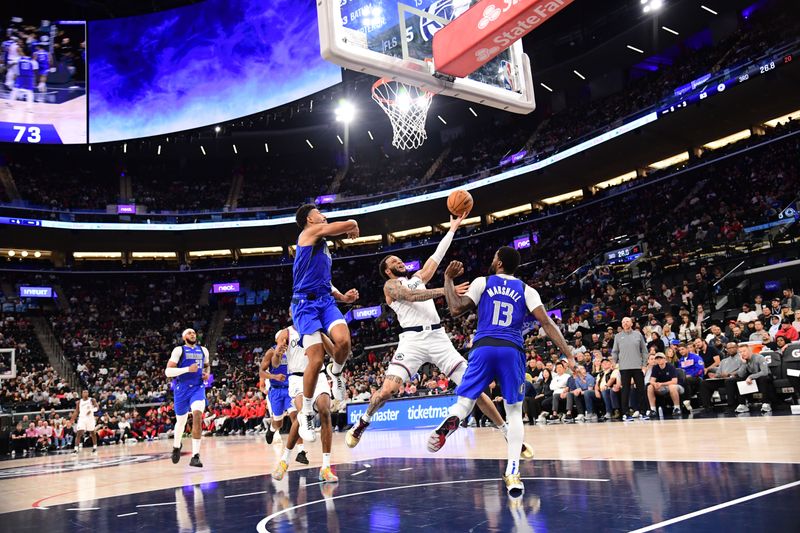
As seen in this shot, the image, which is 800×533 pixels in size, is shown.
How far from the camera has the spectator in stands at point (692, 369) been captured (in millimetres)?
11812

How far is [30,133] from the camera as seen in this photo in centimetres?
2797

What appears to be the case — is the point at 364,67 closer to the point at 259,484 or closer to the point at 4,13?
the point at 259,484

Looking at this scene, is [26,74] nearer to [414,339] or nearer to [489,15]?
[489,15]

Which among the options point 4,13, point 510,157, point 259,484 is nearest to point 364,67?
point 259,484

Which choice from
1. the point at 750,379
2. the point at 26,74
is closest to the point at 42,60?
the point at 26,74

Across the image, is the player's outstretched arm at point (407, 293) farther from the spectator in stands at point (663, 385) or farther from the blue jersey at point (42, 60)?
the blue jersey at point (42, 60)

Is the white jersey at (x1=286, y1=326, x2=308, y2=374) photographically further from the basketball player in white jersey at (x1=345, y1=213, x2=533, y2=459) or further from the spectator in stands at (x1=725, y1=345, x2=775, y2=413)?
the spectator in stands at (x1=725, y1=345, x2=775, y2=413)

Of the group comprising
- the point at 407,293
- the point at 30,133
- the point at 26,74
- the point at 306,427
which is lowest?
the point at 306,427

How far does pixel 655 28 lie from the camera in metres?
28.2

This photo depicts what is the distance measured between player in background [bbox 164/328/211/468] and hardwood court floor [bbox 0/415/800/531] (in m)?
0.65

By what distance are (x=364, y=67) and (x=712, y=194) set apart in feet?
68.6

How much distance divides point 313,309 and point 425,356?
141 centimetres

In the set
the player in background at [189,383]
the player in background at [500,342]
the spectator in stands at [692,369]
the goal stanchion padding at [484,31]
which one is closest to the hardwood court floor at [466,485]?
the player in background at [500,342]

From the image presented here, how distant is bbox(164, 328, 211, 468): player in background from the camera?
30.9ft
